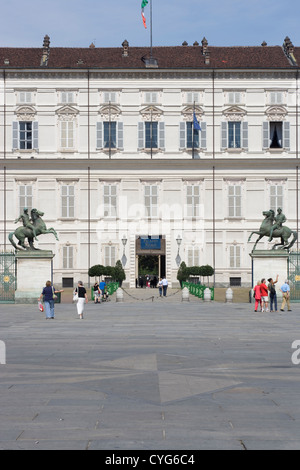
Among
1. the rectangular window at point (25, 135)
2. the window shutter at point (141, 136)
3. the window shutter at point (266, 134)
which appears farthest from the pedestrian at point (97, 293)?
the window shutter at point (266, 134)

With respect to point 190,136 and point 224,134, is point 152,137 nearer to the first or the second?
point 190,136

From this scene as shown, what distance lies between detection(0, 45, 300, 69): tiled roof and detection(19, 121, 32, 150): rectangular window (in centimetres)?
448

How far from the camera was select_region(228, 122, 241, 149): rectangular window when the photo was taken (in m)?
59.9

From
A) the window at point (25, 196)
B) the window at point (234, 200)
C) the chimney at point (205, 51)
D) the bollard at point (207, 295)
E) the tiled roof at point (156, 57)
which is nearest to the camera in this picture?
the bollard at point (207, 295)

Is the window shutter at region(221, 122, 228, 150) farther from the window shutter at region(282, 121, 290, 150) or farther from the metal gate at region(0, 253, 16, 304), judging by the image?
the metal gate at region(0, 253, 16, 304)

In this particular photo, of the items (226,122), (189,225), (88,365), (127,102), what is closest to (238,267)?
(189,225)

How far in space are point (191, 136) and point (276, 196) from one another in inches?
315

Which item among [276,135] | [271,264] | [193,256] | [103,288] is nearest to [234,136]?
[276,135]

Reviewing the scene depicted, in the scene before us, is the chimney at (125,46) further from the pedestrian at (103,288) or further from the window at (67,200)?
the pedestrian at (103,288)

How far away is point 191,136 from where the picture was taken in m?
59.9

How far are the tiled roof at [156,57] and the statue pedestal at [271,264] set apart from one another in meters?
25.2

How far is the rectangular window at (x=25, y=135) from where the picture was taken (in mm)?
59469
